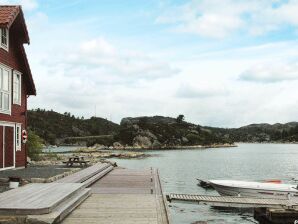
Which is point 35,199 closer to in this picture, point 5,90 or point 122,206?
point 122,206

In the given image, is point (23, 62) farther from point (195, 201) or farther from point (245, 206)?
point (245, 206)

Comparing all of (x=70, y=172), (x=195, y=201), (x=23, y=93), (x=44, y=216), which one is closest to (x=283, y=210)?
(x=195, y=201)

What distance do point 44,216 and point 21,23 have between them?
18.4 m

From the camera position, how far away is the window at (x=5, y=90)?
2562 centimetres

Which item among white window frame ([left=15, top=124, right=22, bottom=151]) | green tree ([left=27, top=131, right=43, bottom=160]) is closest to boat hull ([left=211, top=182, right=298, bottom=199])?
white window frame ([left=15, top=124, right=22, bottom=151])

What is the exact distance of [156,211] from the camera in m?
13.6

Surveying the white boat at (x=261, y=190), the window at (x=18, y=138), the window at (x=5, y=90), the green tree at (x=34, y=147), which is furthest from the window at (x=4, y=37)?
the green tree at (x=34, y=147)

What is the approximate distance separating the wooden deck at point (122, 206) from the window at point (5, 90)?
26.7 feet

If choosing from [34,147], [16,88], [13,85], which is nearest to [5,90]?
[13,85]

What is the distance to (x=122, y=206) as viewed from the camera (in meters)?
14.7

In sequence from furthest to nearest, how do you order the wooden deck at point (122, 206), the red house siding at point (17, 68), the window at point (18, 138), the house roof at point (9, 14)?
the window at point (18, 138), the red house siding at point (17, 68), the house roof at point (9, 14), the wooden deck at point (122, 206)

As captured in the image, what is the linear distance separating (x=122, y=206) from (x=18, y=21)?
16.3 m

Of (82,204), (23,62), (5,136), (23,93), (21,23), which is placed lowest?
(82,204)

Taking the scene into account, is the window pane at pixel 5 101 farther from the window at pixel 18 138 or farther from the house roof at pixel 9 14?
the house roof at pixel 9 14
